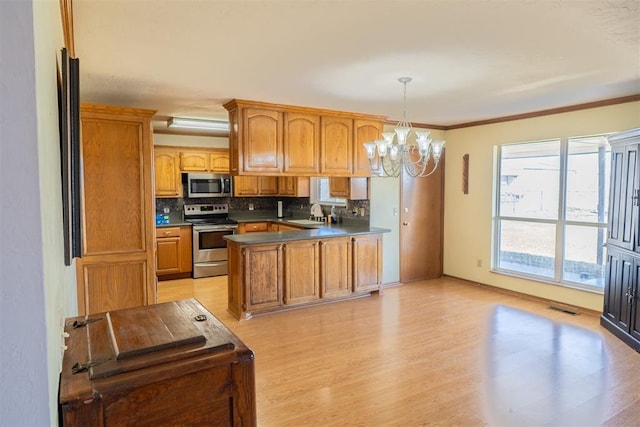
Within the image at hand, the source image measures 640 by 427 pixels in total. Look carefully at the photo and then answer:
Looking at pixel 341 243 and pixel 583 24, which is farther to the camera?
pixel 341 243

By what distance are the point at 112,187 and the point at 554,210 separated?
504cm

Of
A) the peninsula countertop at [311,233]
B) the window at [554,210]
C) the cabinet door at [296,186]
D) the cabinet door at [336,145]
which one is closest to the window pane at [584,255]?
the window at [554,210]

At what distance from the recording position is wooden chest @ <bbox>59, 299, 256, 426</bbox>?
1.12 m

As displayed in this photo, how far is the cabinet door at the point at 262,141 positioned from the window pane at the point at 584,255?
11.8ft

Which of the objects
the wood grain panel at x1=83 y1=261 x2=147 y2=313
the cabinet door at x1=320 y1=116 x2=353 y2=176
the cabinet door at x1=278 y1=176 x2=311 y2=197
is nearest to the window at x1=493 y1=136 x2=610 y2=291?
the cabinet door at x1=320 y1=116 x2=353 y2=176

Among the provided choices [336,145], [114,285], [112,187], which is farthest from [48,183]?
[336,145]

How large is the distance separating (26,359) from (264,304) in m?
4.03

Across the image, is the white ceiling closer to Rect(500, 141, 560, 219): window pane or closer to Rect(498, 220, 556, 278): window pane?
Rect(500, 141, 560, 219): window pane

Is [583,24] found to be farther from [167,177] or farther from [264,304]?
[167,177]

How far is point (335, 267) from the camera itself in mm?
5164

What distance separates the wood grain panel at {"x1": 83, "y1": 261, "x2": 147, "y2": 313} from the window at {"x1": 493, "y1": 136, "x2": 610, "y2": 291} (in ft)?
15.3

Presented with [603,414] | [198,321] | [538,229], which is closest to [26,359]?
[198,321]

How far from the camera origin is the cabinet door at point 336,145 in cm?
503

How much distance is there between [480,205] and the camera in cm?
594
